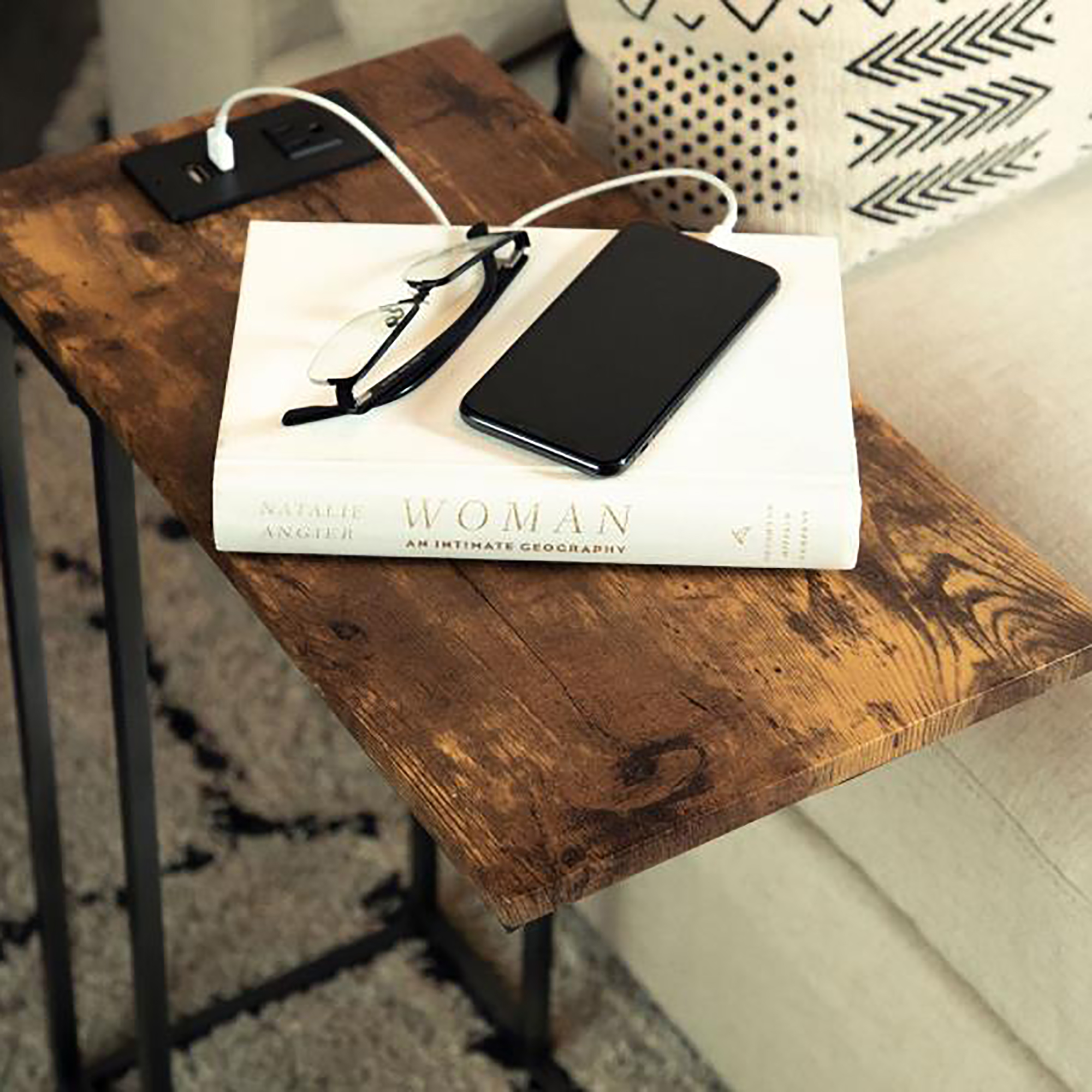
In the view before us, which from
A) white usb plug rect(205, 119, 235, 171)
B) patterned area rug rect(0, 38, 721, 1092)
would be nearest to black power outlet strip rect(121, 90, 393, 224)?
white usb plug rect(205, 119, 235, 171)

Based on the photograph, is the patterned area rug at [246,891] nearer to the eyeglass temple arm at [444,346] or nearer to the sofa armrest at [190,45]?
the sofa armrest at [190,45]

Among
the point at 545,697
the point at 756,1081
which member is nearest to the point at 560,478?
the point at 545,697

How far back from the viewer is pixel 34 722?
1040 millimetres

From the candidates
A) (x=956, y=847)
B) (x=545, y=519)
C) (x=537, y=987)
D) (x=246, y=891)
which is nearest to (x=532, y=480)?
(x=545, y=519)

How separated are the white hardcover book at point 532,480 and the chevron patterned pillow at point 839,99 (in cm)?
20

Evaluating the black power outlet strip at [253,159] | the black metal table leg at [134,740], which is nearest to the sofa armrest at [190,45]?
the black power outlet strip at [253,159]

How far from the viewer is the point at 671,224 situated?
98 centimetres

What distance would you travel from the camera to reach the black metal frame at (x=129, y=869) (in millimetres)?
896

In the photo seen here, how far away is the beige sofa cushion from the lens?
897 millimetres

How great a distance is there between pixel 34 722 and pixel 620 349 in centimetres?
42

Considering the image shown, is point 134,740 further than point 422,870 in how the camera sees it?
No

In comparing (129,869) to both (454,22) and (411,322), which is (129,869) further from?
(454,22)

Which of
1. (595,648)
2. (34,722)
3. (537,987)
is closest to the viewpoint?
(595,648)

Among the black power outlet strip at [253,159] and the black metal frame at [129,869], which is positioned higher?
the black power outlet strip at [253,159]
